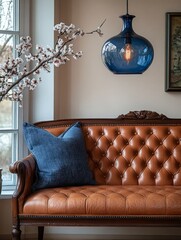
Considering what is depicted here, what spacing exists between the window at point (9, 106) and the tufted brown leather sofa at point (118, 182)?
0.96 feet

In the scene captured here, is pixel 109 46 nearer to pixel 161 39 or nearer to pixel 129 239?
pixel 161 39

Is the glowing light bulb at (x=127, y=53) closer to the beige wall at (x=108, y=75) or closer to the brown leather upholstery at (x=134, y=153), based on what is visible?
the brown leather upholstery at (x=134, y=153)

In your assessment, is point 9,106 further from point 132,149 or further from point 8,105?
point 132,149

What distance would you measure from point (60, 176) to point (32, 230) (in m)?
0.78

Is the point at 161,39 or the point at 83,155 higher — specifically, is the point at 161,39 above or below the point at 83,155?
above

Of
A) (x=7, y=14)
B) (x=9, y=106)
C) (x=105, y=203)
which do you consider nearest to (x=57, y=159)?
(x=105, y=203)

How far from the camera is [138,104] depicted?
13.4ft

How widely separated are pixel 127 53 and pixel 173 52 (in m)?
1.38

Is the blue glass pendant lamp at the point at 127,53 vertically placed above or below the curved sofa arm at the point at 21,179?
above

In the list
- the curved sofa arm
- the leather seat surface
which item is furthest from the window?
the leather seat surface

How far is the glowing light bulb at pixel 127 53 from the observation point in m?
2.76

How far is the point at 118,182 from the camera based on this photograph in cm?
367

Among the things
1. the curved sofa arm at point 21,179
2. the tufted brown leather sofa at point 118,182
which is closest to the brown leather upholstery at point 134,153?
the tufted brown leather sofa at point 118,182

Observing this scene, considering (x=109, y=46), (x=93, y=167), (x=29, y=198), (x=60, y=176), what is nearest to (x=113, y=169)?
(x=93, y=167)
